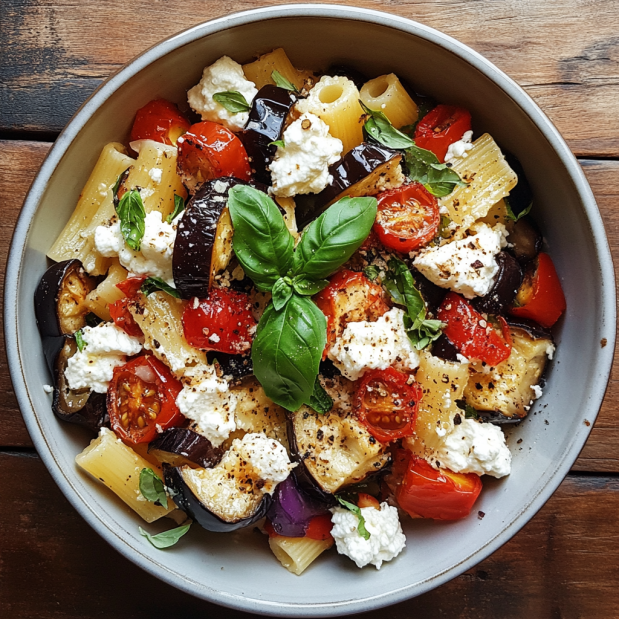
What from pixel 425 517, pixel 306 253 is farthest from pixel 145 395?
pixel 425 517

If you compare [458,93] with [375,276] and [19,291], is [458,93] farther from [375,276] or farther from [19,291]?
[19,291]

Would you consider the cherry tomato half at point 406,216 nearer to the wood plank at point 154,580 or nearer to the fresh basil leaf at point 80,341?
the fresh basil leaf at point 80,341

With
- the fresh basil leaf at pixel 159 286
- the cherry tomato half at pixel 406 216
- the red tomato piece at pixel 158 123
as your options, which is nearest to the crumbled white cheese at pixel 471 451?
the cherry tomato half at pixel 406 216

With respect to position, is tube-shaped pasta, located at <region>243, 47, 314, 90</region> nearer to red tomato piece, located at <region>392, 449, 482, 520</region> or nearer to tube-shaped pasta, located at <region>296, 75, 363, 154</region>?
tube-shaped pasta, located at <region>296, 75, 363, 154</region>

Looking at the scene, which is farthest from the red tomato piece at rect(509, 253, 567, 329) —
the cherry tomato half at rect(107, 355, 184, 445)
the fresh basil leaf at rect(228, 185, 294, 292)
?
the cherry tomato half at rect(107, 355, 184, 445)

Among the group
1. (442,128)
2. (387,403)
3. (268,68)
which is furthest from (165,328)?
(442,128)

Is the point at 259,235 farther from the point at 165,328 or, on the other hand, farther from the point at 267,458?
the point at 267,458
